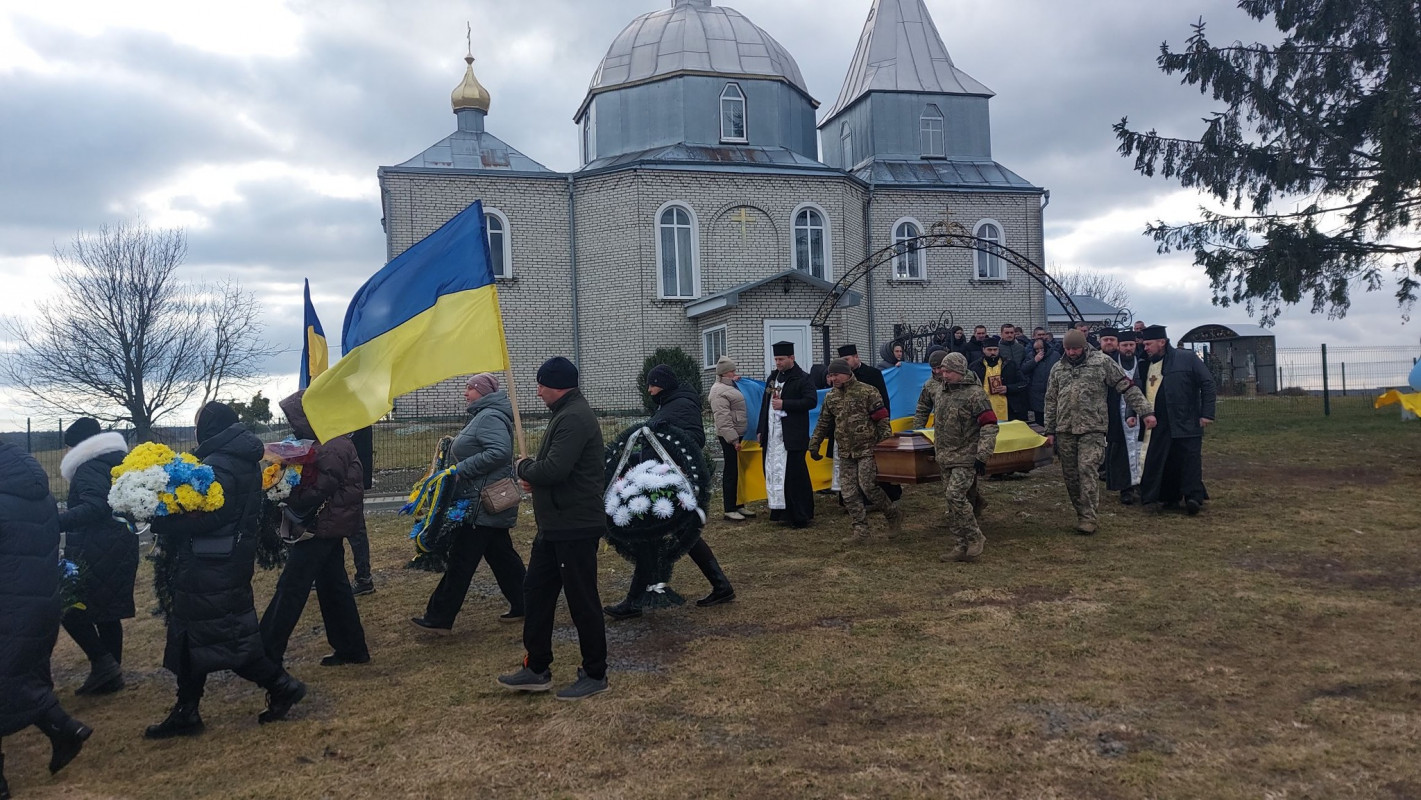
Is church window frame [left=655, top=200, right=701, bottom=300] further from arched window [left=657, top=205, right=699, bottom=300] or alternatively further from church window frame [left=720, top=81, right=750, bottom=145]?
church window frame [left=720, top=81, right=750, bottom=145]

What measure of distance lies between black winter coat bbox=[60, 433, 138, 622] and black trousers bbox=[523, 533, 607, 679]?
2683mm

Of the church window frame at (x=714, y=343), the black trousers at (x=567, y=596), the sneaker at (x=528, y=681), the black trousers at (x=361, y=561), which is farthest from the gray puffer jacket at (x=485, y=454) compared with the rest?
the church window frame at (x=714, y=343)

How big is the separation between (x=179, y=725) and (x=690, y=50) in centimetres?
2726

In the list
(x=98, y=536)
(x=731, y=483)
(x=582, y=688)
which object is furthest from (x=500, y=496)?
(x=731, y=483)

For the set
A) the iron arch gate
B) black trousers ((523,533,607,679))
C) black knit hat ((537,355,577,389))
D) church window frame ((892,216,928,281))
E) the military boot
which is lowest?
the military boot

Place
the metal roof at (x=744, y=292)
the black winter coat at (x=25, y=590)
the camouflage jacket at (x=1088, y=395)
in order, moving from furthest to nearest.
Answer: the metal roof at (x=744, y=292), the camouflage jacket at (x=1088, y=395), the black winter coat at (x=25, y=590)

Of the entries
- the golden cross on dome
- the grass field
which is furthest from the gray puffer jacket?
the golden cross on dome

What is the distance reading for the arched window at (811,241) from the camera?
93.4 ft

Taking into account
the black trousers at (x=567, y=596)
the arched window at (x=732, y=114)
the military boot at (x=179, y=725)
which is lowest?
the military boot at (x=179, y=725)

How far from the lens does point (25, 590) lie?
4.51m

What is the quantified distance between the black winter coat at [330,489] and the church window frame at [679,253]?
2110 cm

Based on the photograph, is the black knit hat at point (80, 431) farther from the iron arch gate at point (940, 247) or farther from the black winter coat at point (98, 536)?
the iron arch gate at point (940, 247)

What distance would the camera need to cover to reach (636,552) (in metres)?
6.91

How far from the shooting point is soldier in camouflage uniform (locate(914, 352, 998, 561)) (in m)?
8.45
